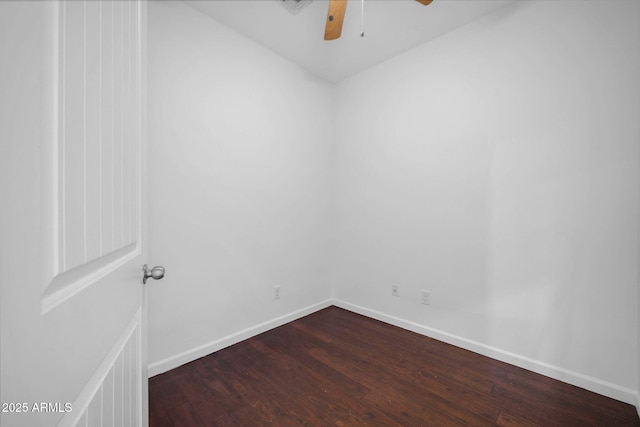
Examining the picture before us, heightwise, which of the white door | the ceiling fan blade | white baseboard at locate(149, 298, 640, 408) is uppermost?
the ceiling fan blade

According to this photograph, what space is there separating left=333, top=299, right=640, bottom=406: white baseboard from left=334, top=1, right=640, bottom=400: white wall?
0.01 m

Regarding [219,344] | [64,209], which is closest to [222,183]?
[219,344]

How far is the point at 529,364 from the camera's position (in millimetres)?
1800

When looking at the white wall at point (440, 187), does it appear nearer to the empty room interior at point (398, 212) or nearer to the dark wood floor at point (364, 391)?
the empty room interior at point (398, 212)

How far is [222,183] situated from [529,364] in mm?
2663

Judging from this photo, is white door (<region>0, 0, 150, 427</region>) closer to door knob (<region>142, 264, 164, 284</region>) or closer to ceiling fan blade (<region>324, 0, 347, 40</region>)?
door knob (<region>142, 264, 164, 284</region>)

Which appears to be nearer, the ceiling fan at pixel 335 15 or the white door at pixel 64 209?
the white door at pixel 64 209

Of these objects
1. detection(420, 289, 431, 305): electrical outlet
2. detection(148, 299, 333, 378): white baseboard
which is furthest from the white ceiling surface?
detection(148, 299, 333, 378): white baseboard

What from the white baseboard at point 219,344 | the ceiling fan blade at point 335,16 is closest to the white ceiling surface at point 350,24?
the ceiling fan blade at point 335,16

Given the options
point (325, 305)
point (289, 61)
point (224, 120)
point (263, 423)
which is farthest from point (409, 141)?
point (263, 423)

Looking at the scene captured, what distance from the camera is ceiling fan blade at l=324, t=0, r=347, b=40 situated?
150 cm

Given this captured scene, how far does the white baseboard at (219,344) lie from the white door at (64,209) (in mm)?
1386

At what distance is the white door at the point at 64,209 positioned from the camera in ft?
0.91

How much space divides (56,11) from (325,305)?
2.97 metres
